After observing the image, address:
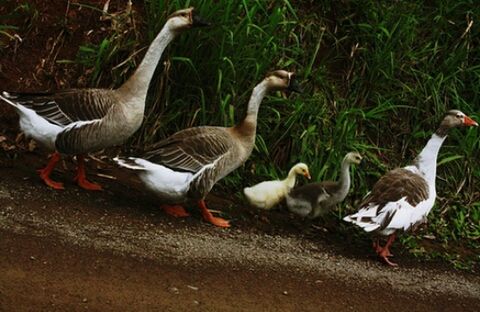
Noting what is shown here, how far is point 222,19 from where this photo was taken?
27.9ft

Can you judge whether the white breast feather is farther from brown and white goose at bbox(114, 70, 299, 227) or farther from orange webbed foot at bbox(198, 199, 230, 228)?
orange webbed foot at bbox(198, 199, 230, 228)

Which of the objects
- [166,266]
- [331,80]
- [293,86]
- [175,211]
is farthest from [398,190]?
[331,80]

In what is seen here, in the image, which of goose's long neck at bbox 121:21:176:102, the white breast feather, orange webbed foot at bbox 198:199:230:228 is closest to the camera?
the white breast feather

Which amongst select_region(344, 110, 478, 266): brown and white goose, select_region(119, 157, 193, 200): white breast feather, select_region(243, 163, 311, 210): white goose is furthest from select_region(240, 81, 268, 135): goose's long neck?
select_region(344, 110, 478, 266): brown and white goose

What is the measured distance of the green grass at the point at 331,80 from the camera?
27.5 ft

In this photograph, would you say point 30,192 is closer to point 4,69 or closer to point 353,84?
point 4,69

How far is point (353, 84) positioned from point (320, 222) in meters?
2.23

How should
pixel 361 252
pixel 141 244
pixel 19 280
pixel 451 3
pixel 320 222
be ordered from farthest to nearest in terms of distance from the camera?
pixel 451 3, pixel 320 222, pixel 361 252, pixel 141 244, pixel 19 280

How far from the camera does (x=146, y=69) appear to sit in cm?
728

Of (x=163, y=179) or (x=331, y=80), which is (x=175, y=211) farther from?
(x=331, y=80)

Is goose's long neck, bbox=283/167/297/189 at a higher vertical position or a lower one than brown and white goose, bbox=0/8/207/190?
lower

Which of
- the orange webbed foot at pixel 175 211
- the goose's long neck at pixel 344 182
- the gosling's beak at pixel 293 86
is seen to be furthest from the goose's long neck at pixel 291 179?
the orange webbed foot at pixel 175 211

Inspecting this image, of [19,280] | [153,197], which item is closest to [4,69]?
[153,197]

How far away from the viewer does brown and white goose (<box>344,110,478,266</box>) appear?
6.91m
